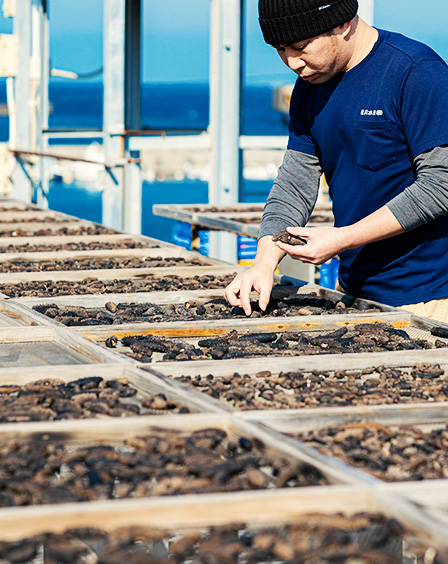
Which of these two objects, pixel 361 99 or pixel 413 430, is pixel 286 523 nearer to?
pixel 413 430

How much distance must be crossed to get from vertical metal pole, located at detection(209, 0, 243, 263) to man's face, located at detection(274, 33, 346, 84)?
503cm

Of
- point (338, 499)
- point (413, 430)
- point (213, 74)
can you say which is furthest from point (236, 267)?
point (213, 74)

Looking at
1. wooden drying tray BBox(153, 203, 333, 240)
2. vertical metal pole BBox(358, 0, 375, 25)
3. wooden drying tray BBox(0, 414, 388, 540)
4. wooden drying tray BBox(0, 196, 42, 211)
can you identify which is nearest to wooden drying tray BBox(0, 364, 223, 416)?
wooden drying tray BBox(0, 414, 388, 540)

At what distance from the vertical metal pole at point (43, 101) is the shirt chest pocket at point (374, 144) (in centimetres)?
773

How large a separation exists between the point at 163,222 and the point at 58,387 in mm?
21120

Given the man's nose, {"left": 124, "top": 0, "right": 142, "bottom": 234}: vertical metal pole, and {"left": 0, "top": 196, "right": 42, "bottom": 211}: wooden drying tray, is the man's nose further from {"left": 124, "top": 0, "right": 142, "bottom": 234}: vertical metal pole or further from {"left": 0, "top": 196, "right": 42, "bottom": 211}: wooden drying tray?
{"left": 124, "top": 0, "right": 142, "bottom": 234}: vertical metal pole

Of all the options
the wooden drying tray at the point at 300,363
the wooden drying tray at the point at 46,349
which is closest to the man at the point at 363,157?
the wooden drying tray at the point at 300,363

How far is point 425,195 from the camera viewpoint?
2744mm

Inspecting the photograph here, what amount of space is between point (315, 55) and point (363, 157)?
365mm

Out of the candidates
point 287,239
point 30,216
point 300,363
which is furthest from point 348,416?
point 30,216

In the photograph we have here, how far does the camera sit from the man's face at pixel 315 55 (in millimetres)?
2795

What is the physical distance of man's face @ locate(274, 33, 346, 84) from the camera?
279 centimetres

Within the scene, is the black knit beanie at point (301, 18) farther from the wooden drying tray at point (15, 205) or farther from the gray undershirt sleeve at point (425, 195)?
the wooden drying tray at point (15, 205)

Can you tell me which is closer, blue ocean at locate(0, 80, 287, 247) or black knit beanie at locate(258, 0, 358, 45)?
black knit beanie at locate(258, 0, 358, 45)
